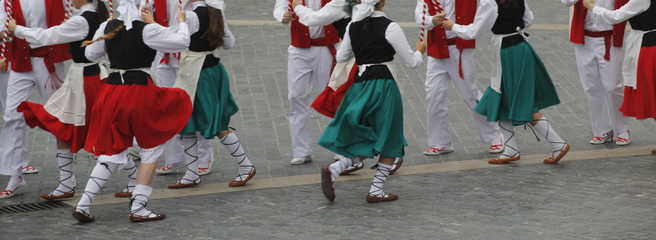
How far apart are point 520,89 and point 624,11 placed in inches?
45.0

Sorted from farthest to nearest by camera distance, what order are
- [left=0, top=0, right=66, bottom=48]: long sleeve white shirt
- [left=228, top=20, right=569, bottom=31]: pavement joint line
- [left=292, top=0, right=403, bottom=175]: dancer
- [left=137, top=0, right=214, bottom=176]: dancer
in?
[left=228, top=20, right=569, bottom=31]: pavement joint line → [left=137, top=0, right=214, bottom=176]: dancer → [left=292, top=0, right=403, bottom=175]: dancer → [left=0, top=0, right=66, bottom=48]: long sleeve white shirt

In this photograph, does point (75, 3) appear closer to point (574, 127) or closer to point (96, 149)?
point (96, 149)

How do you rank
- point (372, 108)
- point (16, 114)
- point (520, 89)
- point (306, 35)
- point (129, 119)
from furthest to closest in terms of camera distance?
point (306, 35)
point (520, 89)
point (16, 114)
point (372, 108)
point (129, 119)

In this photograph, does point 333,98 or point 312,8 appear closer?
point 333,98

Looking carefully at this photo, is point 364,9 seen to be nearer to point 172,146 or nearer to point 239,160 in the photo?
point 239,160

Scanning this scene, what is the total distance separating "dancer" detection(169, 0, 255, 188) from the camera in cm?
868

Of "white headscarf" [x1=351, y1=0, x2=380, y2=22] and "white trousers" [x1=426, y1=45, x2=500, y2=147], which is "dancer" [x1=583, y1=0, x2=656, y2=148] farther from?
"white headscarf" [x1=351, y1=0, x2=380, y2=22]

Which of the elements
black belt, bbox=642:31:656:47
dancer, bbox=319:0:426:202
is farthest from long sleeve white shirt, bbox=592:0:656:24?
dancer, bbox=319:0:426:202

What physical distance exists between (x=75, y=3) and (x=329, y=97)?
225 cm

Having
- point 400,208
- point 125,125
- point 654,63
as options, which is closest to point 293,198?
point 400,208

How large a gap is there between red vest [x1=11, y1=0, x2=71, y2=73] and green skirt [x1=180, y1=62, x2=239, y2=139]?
49.9 inches

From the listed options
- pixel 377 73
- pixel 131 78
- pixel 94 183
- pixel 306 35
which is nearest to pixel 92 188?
pixel 94 183

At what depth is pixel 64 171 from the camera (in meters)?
8.61

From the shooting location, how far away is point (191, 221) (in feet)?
25.6
